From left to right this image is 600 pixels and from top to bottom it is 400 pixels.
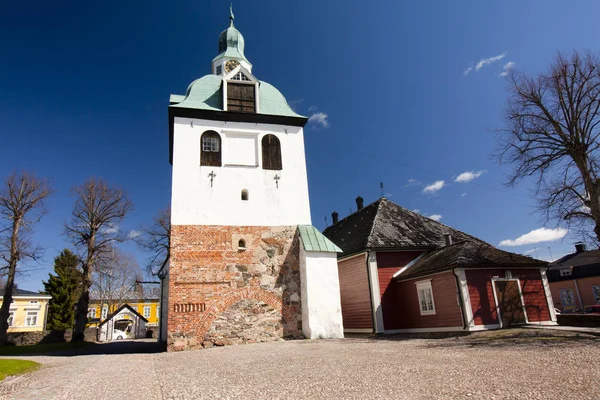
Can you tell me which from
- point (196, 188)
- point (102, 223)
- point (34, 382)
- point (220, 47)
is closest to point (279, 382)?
point (34, 382)

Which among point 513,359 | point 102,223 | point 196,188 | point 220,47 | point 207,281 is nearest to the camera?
point 513,359

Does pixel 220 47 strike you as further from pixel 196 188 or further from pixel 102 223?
pixel 102 223

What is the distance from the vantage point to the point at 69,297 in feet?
113

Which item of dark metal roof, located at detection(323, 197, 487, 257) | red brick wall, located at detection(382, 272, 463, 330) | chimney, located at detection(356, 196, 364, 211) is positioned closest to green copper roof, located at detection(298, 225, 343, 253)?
dark metal roof, located at detection(323, 197, 487, 257)

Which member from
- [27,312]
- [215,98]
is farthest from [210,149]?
[27,312]

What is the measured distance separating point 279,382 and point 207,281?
8.65 metres

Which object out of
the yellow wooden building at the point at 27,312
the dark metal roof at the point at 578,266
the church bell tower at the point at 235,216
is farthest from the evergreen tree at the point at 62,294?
the dark metal roof at the point at 578,266

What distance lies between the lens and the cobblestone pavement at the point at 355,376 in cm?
569

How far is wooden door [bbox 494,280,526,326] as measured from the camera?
1552 cm

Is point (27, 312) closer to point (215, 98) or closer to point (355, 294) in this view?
point (215, 98)

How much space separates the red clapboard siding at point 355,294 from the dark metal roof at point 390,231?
702 mm

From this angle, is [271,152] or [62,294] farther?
[62,294]

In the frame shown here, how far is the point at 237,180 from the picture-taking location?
16.6 m

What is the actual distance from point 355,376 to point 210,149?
12244 mm
